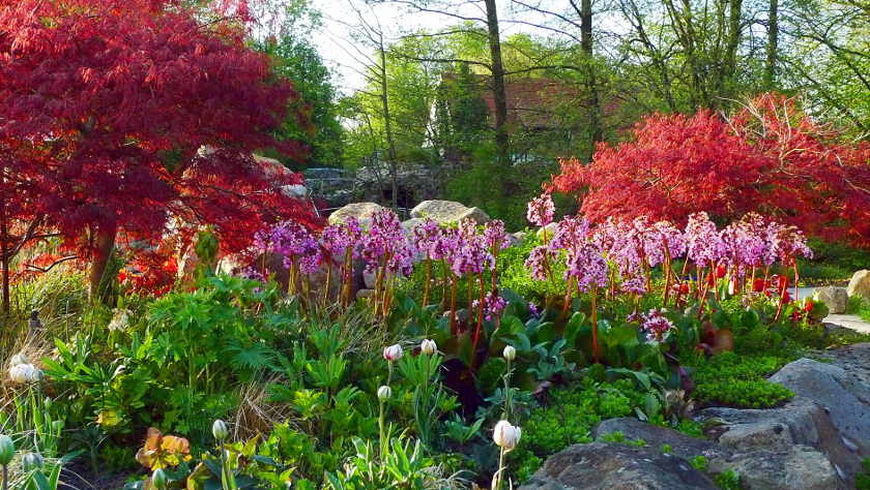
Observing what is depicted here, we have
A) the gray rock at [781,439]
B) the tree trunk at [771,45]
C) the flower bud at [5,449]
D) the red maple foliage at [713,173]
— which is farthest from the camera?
the tree trunk at [771,45]

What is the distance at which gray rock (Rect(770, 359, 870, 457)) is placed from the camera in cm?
412

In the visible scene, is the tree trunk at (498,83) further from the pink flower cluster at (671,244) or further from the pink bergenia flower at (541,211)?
the pink bergenia flower at (541,211)

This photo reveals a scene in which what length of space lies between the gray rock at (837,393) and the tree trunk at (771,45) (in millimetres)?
11058

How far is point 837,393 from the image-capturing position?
4242 millimetres

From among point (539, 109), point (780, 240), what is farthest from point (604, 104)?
point (780, 240)

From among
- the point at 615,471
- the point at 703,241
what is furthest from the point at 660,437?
the point at 703,241

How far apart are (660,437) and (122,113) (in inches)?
144

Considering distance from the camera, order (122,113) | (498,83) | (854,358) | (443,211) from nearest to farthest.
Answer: (122,113) → (854,358) → (443,211) → (498,83)

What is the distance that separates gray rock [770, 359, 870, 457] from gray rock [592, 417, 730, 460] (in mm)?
1062

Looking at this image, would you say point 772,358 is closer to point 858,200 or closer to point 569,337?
→ point 569,337

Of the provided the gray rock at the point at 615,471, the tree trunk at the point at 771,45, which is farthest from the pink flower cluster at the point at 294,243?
the tree trunk at the point at 771,45

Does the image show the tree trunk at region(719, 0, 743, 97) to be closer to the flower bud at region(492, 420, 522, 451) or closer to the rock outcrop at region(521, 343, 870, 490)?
the rock outcrop at region(521, 343, 870, 490)

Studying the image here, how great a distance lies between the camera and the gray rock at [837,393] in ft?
13.5

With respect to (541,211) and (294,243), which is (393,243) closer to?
(294,243)
